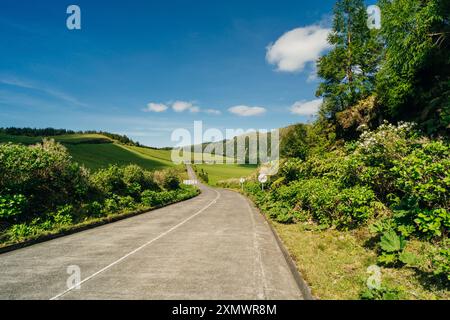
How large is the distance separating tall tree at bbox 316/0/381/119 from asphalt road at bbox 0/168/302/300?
66.0ft

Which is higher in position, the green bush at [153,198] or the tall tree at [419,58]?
the tall tree at [419,58]

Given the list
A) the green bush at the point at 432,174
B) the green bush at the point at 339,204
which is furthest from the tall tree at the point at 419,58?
the green bush at the point at 432,174

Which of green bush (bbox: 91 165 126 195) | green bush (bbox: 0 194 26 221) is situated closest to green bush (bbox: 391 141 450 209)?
green bush (bbox: 0 194 26 221)

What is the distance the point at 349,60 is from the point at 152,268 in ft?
90.8

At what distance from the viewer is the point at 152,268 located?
7.09m

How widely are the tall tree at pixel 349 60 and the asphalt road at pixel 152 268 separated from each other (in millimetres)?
20102

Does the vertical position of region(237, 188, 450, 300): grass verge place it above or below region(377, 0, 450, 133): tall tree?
below

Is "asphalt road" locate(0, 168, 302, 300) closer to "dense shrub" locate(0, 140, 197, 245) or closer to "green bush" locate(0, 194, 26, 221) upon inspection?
"dense shrub" locate(0, 140, 197, 245)

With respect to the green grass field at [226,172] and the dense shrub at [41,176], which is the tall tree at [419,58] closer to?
the dense shrub at [41,176]

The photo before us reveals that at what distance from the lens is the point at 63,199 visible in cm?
1557

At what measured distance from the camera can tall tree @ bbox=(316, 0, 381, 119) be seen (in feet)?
83.6

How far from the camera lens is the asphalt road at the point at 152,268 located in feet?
18.2

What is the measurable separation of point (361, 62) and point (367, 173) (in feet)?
69.2

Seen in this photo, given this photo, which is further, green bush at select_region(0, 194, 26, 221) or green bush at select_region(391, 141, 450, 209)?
green bush at select_region(0, 194, 26, 221)
